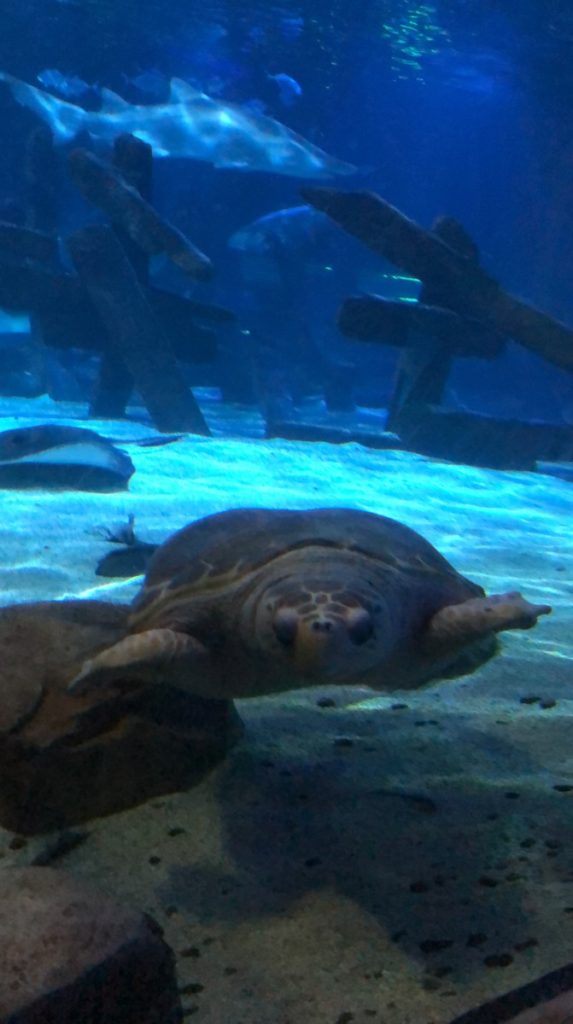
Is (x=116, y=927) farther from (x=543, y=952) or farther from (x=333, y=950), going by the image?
(x=543, y=952)

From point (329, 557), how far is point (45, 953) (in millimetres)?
1391

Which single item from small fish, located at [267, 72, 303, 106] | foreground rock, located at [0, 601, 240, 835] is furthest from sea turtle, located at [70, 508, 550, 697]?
small fish, located at [267, 72, 303, 106]

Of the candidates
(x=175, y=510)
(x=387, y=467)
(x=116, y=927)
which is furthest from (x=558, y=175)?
(x=116, y=927)

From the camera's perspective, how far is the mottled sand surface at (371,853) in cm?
185

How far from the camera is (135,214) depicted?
10930 mm

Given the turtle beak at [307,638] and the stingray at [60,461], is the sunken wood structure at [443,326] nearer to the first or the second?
the stingray at [60,461]

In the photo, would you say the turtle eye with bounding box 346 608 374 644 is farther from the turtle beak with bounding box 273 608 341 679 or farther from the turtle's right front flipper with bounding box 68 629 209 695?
the turtle's right front flipper with bounding box 68 629 209 695

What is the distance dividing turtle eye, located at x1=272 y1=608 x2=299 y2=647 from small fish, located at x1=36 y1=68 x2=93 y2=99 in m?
22.4

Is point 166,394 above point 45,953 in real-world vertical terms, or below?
below

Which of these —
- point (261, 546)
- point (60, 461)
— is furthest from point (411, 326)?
point (261, 546)

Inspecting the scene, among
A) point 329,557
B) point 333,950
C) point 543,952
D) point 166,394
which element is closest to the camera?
point 543,952

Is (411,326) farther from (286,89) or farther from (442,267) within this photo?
(286,89)

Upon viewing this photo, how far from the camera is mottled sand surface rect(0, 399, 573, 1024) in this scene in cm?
185

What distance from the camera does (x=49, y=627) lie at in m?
3.05
